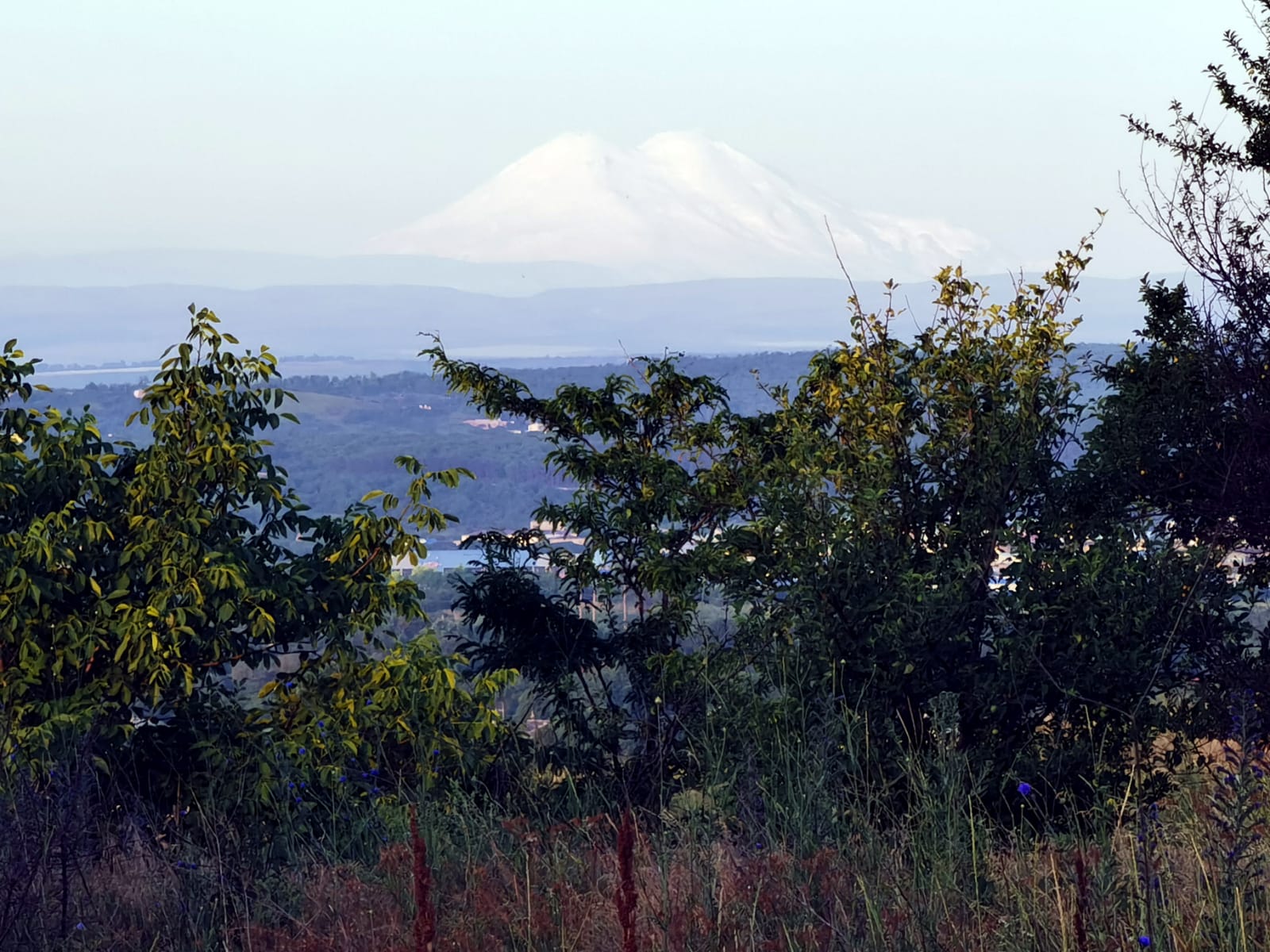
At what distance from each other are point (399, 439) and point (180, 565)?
332 ft

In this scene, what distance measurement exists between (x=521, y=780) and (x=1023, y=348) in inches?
174

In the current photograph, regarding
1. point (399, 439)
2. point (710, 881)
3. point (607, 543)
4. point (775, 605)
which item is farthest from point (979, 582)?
point (399, 439)

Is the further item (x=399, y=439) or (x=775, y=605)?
Answer: (x=399, y=439)

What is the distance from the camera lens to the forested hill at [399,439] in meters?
74.5

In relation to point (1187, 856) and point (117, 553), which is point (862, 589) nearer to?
point (1187, 856)

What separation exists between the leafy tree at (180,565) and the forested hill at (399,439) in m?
39.4

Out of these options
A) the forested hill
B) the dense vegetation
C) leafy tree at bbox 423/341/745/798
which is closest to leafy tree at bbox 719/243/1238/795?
the dense vegetation

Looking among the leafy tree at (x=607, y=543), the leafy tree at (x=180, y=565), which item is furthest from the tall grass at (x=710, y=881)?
the leafy tree at (x=607, y=543)

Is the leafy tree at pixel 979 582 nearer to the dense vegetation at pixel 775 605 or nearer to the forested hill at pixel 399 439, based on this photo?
the dense vegetation at pixel 775 605

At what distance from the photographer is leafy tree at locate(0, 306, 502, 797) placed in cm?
808

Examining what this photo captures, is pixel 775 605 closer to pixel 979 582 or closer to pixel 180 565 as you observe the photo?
pixel 979 582

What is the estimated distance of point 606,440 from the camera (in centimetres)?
1159

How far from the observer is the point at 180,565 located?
8.12 m

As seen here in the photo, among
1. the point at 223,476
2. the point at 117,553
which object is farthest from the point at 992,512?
the point at 117,553
